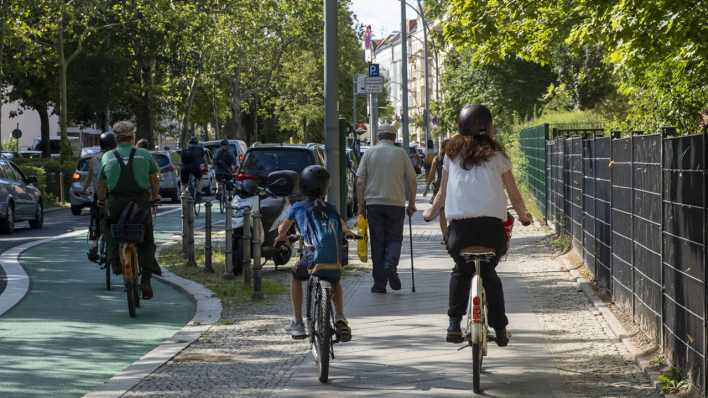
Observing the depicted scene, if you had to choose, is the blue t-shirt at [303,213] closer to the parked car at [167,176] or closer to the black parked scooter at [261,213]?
the black parked scooter at [261,213]

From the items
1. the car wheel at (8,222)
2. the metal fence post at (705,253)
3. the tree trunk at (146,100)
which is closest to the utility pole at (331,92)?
the metal fence post at (705,253)

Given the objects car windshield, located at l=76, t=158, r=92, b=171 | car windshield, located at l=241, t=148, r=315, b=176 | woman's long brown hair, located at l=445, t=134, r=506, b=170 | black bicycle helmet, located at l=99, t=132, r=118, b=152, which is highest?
black bicycle helmet, located at l=99, t=132, r=118, b=152

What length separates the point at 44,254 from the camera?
19656mm

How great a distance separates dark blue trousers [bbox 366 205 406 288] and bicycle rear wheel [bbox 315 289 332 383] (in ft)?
17.2

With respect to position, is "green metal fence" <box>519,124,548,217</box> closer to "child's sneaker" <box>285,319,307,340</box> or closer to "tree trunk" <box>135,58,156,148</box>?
"child's sneaker" <box>285,319,307,340</box>

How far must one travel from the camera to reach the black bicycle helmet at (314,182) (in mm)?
8625

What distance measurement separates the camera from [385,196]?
532 inches

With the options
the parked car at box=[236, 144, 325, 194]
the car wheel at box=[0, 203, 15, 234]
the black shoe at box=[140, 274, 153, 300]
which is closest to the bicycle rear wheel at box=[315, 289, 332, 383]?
the black shoe at box=[140, 274, 153, 300]

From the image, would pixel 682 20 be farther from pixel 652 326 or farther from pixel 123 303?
pixel 123 303

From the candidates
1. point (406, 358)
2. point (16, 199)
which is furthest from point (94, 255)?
point (16, 199)

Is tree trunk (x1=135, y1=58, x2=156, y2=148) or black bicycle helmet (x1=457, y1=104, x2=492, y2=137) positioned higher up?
tree trunk (x1=135, y1=58, x2=156, y2=148)

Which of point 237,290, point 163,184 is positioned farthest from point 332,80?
point 163,184

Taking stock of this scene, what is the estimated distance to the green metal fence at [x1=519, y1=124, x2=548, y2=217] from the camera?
82.6 ft

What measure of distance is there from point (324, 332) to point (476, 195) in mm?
1286
